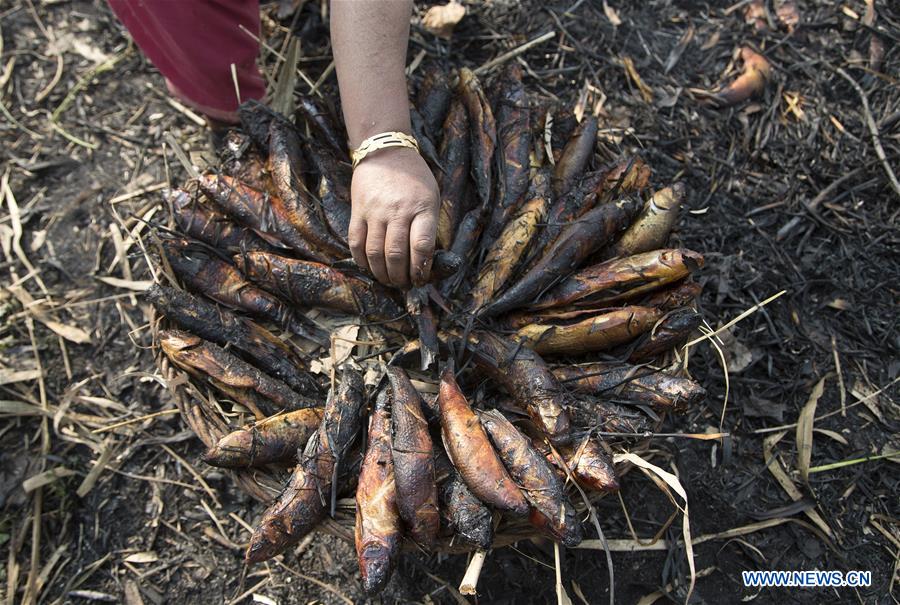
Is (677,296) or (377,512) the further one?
(677,296)

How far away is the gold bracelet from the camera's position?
2586 millimetres

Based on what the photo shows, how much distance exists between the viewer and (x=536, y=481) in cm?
249


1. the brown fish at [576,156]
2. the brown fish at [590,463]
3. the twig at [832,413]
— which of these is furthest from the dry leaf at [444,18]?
the twig at [832,413]

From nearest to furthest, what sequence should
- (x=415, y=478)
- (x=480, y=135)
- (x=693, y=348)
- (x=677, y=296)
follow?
(x=415, y=478) → (x=677, y=296) → (x=693, y=348) → (x=480, y=135)

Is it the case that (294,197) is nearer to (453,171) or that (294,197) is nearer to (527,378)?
(453,171)

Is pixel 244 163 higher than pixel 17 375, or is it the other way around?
pixel 244 163

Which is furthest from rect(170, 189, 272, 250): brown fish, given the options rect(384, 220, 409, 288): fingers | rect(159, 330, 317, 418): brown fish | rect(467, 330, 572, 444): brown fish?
rect(467, 330, 572, 444): brown fish

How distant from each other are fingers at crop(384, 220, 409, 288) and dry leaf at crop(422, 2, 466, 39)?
269 cm

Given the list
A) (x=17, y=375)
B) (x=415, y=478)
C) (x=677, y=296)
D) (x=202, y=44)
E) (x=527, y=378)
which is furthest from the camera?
(x=17, y=375)

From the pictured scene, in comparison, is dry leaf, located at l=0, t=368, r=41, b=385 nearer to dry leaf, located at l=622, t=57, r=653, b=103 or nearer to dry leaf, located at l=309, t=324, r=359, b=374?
dry leaf, located at l=309, t=324, r=359, b=374

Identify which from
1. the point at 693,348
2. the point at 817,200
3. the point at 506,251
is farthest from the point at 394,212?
the point at 817,200

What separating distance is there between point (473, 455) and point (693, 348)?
1.50 meters

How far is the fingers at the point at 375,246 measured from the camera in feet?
8.14

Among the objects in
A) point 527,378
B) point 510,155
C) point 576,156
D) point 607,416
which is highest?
point 510,155
